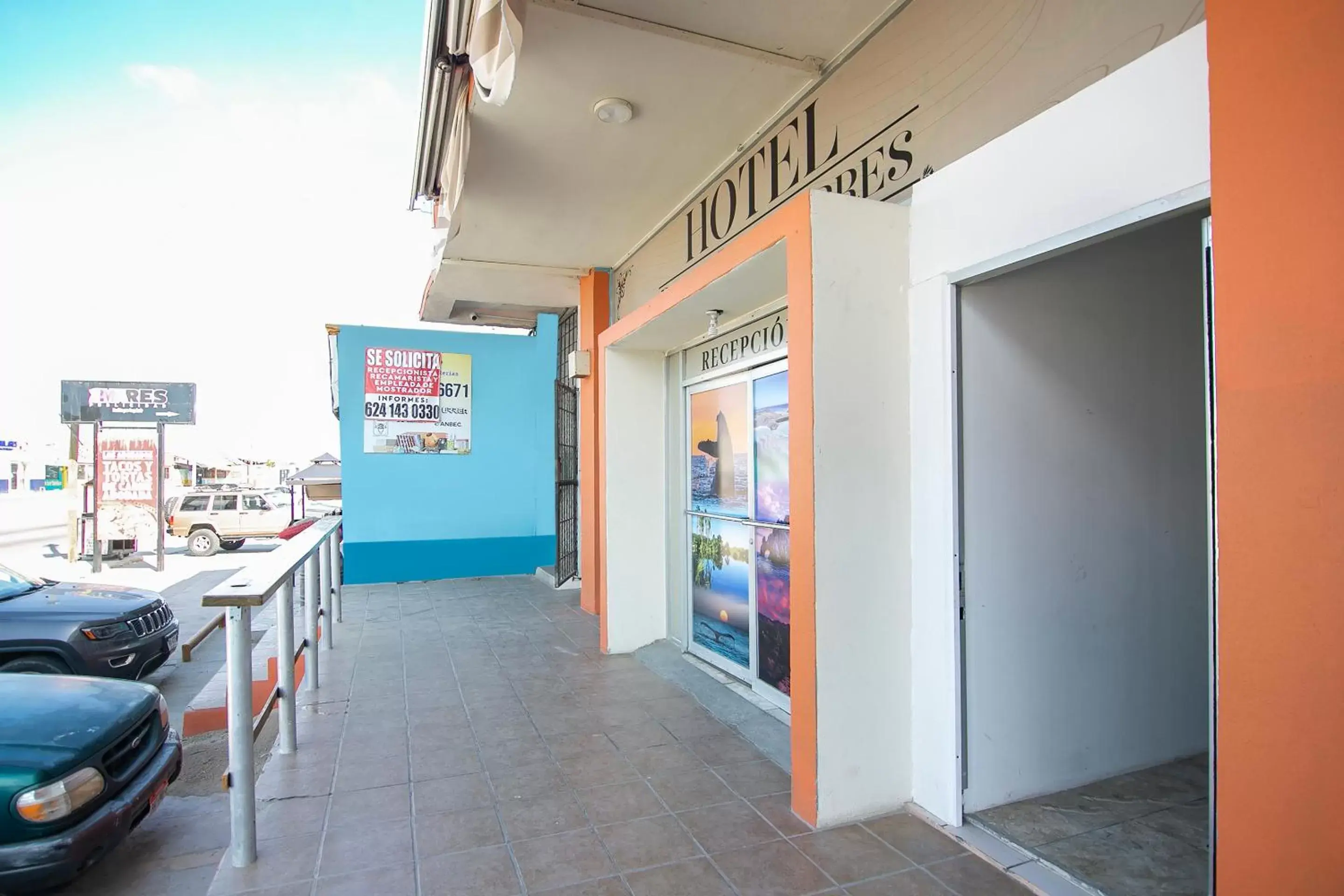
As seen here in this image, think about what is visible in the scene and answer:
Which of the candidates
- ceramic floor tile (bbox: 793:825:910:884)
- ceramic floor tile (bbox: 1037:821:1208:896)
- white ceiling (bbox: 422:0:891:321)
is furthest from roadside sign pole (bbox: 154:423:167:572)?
ceramic floor tile (bbox: 1037:821:1208:896)

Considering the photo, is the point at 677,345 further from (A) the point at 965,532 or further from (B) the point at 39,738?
(B) the point at 39,738

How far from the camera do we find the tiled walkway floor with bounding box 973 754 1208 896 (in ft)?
8.93

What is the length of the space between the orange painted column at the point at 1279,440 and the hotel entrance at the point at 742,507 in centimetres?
266

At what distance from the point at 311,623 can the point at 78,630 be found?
2004 mm

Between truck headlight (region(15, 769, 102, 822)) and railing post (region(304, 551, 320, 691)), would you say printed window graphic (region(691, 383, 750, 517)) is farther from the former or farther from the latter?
truck headlight (region(15, 769, 102, 822))

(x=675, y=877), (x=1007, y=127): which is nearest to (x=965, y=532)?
(x=1007, y=127)

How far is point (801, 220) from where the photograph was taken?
319cm

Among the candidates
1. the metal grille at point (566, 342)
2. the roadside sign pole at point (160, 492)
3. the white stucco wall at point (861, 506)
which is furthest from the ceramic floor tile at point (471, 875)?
the roadside sign pole at point (160, 492)

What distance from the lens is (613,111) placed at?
4.36 metres

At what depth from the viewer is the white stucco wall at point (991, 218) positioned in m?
2.13

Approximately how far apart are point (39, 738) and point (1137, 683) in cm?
506

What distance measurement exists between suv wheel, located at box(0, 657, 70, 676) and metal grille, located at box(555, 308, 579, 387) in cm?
560

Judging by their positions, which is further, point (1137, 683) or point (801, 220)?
point (1137, 683)

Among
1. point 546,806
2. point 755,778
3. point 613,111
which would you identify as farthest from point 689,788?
point 613,111
